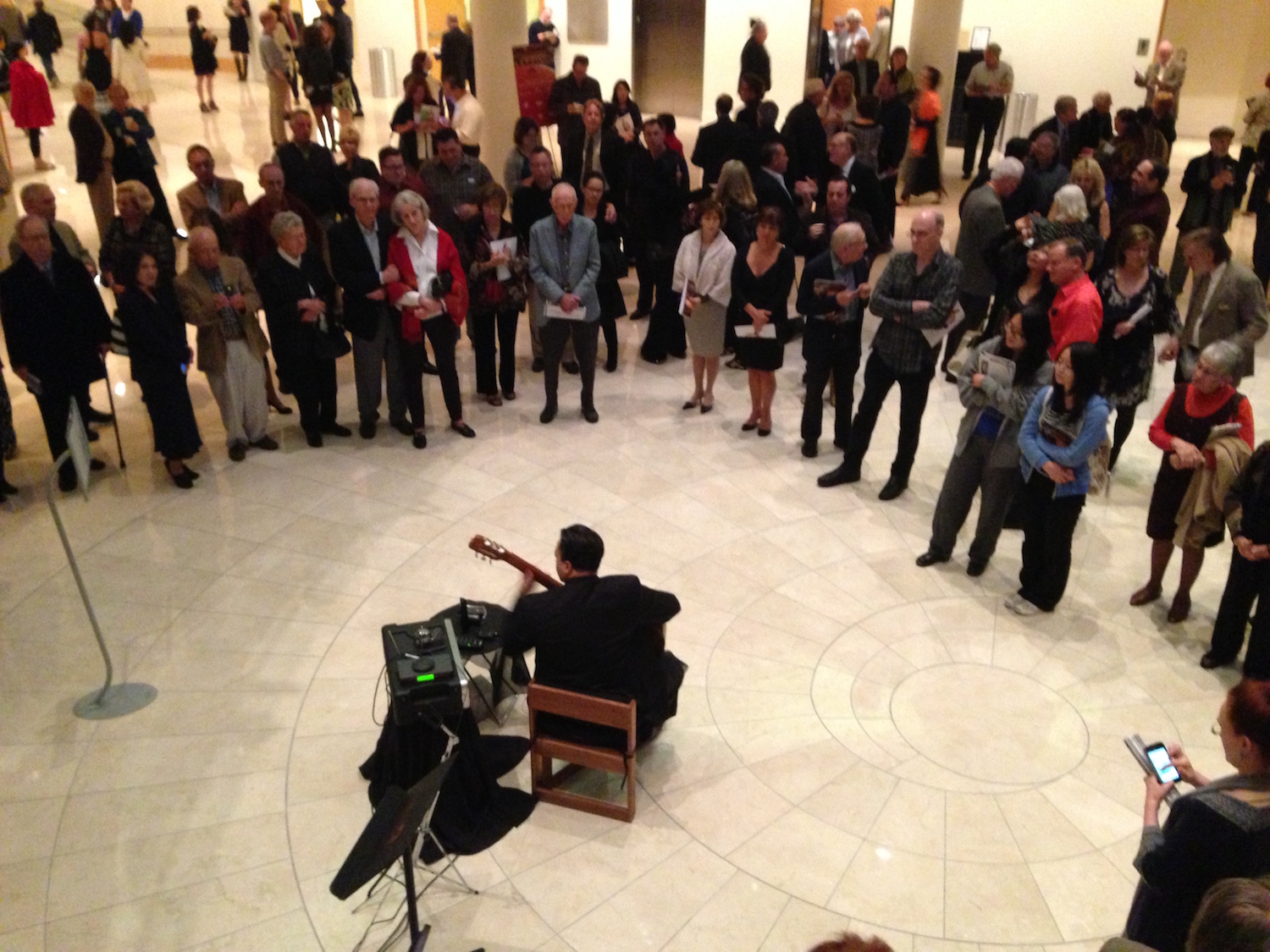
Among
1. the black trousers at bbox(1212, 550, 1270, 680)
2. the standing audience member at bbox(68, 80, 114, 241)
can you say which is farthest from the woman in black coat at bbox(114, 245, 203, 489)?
the black trousers at bbox(1212, 550, 1270, 680)

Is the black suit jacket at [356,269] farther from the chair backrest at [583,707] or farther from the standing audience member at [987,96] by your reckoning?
the standing audience member at [987,96]

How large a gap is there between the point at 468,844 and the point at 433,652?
2.72 feet

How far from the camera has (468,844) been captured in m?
4.29

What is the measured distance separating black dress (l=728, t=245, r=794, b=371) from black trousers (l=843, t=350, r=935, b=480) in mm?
776

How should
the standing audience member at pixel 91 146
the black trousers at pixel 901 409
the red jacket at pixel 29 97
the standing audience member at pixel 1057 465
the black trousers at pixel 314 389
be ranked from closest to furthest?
the standing audience member at pixel 1057 465 < the black trousers at pixel 901 409 < the black trousers at pixel 314 389 < the standing audience member at pixel 91 146 < the red jacket at pixel 29 97

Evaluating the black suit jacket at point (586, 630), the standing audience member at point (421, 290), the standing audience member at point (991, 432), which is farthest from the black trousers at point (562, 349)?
the black suit jacket at point (586, 630)

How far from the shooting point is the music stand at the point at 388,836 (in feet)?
10.3

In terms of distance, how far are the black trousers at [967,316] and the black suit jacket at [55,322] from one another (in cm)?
622

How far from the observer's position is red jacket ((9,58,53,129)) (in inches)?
515

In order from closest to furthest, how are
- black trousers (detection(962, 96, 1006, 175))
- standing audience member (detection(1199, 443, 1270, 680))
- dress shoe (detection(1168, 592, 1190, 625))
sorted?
standing audience member (detection(1199, 443, 1270, 680)) → dress shoe (detection(1168, 592, 1190, 625)) → black trousers (detection(962, 96, 1006, 175))

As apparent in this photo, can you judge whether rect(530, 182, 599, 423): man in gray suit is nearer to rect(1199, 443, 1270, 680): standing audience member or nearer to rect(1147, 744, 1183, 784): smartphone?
rect(1199, 443, 1270, 680): standing audience member

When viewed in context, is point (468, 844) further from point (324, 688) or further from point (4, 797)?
point (4, 797)

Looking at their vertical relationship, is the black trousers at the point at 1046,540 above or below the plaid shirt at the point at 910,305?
below

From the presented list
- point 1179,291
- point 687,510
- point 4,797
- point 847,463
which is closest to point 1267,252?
point 1179,291
